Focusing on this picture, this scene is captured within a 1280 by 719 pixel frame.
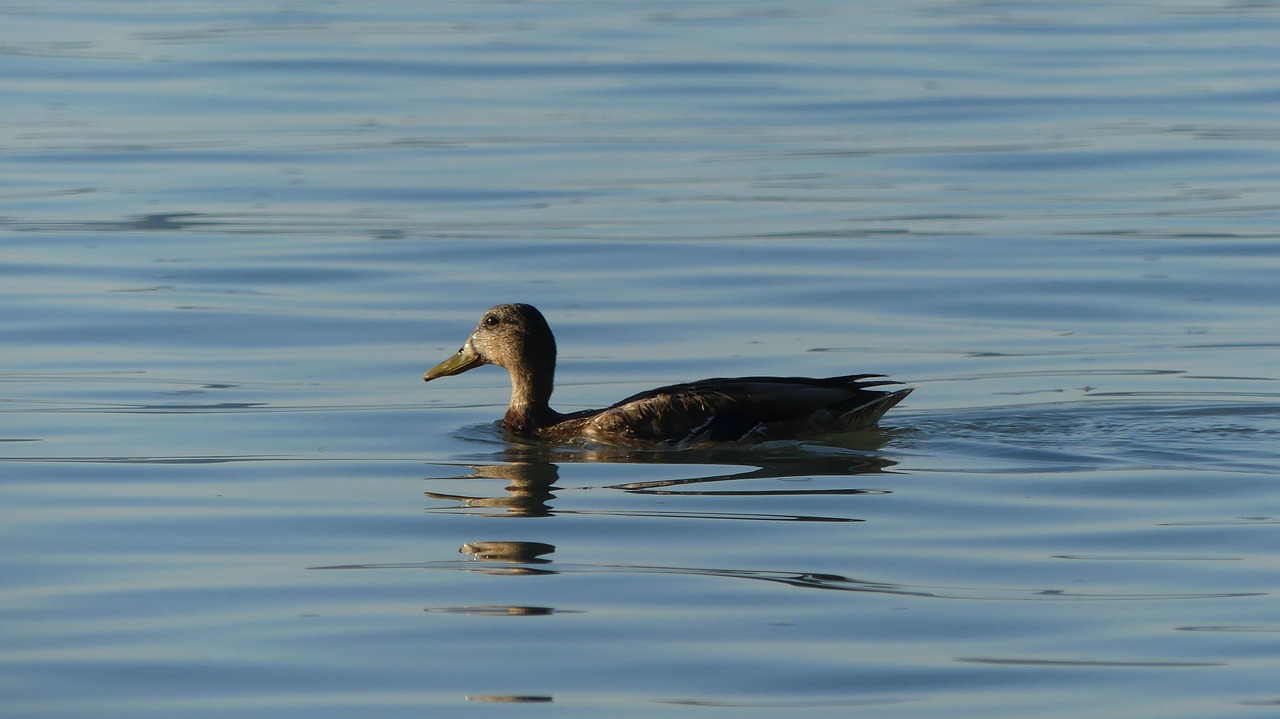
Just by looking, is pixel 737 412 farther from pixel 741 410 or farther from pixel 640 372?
pixel 640 372

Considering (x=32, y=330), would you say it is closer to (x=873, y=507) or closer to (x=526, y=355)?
(x=526, y=355)

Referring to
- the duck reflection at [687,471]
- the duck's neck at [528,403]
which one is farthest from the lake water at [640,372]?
the duck's neck at [528,403]

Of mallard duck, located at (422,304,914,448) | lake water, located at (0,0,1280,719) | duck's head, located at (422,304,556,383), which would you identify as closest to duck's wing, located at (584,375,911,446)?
mallard duck, located at (422,304,914,448)

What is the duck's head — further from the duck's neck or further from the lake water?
the lake water

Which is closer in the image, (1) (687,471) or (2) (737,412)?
(1) (687,471)

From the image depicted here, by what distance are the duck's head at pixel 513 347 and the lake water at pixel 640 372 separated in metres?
0.39

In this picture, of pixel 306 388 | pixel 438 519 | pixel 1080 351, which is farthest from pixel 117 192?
pixel 438 519

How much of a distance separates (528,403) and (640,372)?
1428 mm

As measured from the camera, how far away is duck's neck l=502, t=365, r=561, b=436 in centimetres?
1105

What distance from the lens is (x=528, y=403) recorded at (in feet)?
36.5

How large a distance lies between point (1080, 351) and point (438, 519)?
5.30m

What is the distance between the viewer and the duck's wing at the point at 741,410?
10.3 m

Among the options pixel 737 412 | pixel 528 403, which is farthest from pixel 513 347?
pixel 737 412

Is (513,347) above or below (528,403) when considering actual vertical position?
above
